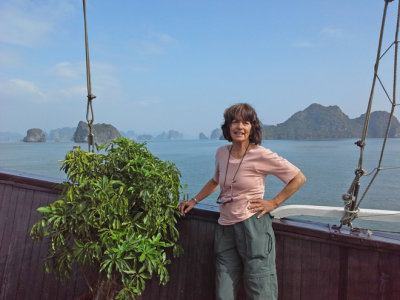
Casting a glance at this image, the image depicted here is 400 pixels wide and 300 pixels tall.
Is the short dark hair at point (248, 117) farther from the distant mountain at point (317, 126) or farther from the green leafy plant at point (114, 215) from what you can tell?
the distant mountain at point (317, 126)

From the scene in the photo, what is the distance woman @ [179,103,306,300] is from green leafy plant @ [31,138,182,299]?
272 millimetres

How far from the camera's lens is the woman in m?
1.32

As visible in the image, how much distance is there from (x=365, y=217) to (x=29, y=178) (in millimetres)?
2029

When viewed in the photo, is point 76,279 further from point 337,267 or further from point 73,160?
point 337,267

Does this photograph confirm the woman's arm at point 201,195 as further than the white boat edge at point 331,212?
Yes

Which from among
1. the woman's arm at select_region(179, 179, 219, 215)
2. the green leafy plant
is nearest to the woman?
the woman's arm at select_region(179, 179, 219, 215)

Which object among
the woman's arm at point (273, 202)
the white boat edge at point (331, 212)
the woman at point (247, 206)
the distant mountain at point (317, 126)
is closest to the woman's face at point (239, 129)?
the woman at point (247, 206)

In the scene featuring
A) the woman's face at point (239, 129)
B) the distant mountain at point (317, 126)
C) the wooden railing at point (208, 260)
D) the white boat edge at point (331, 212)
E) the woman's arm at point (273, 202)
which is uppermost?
the distant mountain at point (317, 126)

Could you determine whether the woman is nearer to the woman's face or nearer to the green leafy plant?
the woman's face

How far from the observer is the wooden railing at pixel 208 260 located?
132 cm

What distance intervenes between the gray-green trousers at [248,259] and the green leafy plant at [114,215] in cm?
27

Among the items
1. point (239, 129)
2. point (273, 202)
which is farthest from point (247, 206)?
point (239, 129)

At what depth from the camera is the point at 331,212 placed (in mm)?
1432

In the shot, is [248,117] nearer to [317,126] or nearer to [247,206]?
[247,206]
